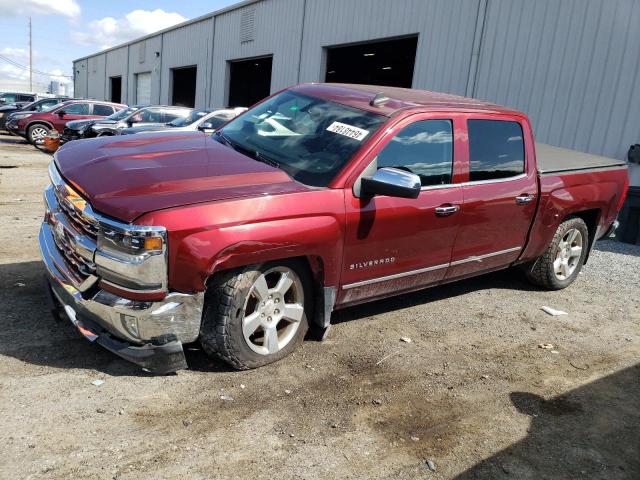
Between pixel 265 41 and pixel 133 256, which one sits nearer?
pixel 133 256

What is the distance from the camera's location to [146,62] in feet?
111

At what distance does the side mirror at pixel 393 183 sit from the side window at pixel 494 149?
43.3 inches

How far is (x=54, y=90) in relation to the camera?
66.8 m

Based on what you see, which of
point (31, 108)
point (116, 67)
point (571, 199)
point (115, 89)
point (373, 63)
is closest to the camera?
point (571, 199)

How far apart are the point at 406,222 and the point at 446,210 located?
1.40ft

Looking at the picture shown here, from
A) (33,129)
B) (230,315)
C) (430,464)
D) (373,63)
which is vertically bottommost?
(430,464)

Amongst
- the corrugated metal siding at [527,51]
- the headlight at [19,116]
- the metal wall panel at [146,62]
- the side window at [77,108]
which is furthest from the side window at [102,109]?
the metal wall panel at [146,62]

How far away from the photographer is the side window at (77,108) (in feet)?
60.3

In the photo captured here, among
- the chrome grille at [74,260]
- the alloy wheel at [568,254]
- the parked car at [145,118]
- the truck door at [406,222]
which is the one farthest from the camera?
the parked car at [145,118]

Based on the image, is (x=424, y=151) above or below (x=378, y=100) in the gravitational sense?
below

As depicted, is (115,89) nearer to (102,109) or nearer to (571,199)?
(102,109)

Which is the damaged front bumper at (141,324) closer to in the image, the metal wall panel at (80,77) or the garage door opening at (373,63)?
the garage door opening at (373,63)

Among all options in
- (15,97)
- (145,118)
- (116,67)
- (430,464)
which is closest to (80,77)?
(116,67)

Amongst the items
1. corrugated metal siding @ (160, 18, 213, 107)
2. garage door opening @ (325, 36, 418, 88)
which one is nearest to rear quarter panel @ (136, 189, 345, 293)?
garage door opening @ (325, 36, 418, 88)
